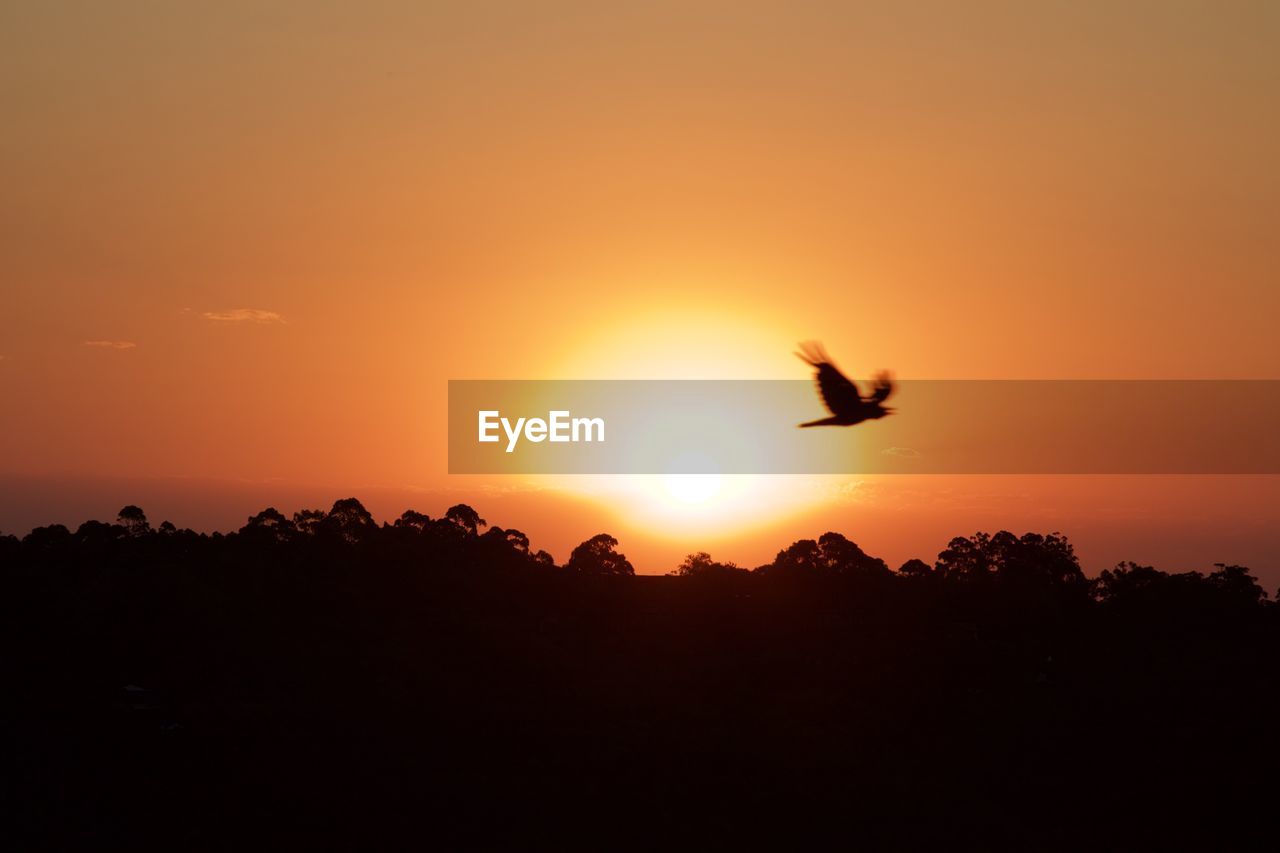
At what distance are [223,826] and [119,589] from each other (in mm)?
38606

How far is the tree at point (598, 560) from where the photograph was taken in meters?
136

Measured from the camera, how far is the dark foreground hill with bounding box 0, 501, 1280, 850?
238 ft

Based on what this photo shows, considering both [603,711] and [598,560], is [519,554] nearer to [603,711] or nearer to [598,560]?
[598,560]

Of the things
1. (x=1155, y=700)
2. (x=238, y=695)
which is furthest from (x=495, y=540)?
(x=1155, y=700)

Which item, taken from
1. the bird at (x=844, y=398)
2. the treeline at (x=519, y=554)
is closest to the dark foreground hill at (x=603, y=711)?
the treeline at (x=519, y=554)

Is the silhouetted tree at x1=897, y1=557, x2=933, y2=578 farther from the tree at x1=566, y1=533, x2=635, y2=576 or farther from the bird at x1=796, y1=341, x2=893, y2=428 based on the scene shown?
the bird at x1=796, y1=341, x2=893, y2=428

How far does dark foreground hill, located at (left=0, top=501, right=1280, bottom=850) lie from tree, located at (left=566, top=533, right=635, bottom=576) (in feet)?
35.4

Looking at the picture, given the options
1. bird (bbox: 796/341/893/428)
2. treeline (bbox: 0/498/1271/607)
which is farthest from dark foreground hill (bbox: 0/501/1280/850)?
bird (bbox: 796/341/893/428)

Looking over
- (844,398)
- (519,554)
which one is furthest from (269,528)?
(844,398)

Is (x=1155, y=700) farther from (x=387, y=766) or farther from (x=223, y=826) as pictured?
(x=223, y=826)

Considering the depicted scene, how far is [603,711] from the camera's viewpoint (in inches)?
3457

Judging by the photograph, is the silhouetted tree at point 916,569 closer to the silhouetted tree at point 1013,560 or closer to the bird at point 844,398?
the silhouetted tree at point 1013,560

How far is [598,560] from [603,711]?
51670mm

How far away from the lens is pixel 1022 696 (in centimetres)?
9138
